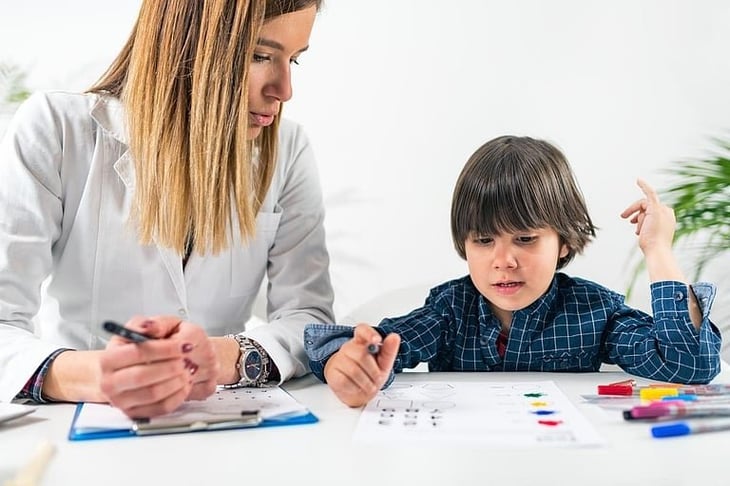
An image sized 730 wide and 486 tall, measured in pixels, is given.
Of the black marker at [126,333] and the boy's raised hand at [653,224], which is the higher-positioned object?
the boy's raised hand at [653,224]

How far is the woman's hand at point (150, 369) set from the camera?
862mm

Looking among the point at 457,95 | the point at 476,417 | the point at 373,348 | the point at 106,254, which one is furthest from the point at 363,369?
the point at 457,95

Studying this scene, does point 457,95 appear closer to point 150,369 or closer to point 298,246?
point 298,246

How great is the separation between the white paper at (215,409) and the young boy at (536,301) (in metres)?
A: 0.13

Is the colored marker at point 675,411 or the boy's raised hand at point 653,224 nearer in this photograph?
the colored marker at point 675,411

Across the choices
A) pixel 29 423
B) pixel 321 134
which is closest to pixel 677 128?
pixel 321 134

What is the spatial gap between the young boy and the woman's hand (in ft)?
0.91

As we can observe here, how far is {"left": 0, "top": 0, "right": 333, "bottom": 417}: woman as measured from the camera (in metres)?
1.13

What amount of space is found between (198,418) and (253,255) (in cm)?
50

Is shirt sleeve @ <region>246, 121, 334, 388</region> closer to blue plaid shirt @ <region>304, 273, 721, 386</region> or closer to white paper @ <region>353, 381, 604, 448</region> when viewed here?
blue plaid shirt @ <region>304, 273, 721, 386</region>

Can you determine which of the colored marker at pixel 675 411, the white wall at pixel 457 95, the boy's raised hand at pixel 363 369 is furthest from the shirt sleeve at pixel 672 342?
the white wall at pixel 457 95

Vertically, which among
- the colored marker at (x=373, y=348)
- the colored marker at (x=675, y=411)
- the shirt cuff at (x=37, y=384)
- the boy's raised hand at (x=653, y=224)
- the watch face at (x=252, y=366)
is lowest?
the shirt cuff at (x=37, y=384)

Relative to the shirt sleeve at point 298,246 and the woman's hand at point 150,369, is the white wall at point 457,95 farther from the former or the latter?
the woman's hand at point 150,369

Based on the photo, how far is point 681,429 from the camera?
84 centimetres
